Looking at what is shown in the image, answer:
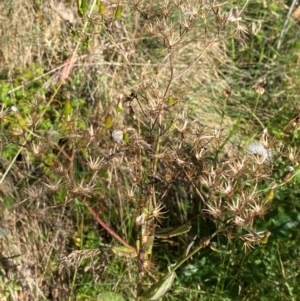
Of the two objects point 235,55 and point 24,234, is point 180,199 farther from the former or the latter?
point 235,55

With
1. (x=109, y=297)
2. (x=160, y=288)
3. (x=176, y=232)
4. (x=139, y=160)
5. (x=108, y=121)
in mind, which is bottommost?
(x=109, y=297)

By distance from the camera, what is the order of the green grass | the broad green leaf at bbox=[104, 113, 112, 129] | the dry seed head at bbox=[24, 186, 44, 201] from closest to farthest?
1. the broad green leaf at bbox=[104, 113, 112, 129]
2. the green grass
3. the dry seed head at bbox=[24, 186, 44, 201]

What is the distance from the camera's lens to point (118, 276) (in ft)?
8.18

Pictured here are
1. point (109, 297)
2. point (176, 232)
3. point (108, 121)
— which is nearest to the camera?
point (108, 121)

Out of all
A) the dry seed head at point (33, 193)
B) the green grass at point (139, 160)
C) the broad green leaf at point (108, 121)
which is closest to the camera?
the broad green leaf at point (108, 121)

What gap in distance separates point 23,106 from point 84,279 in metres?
0.74

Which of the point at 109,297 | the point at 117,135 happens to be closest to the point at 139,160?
the point at 117,135

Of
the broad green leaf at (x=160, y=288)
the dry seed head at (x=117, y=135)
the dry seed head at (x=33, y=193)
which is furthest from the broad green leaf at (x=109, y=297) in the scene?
the dry seed head at (x=117, y=135)

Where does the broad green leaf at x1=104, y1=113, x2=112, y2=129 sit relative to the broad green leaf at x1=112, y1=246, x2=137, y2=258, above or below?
above

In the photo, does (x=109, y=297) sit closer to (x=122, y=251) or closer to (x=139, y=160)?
(x=122, y=251)

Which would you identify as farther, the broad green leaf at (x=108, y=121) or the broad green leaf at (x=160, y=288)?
the broad green leaf at (x=160, y=288)

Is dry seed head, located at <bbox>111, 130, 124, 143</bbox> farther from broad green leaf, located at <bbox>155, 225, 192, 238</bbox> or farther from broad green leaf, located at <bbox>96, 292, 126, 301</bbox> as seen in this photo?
broad green leaf, located at <bbox>96, 292, 126, 301</bbox>

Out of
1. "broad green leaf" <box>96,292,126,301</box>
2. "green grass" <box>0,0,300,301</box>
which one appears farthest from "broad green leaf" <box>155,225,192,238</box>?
"broad green leaf" <box>96,292,126,301</box>

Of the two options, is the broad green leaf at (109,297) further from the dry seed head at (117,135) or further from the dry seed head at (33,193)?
the dry seed head at (117,135)
